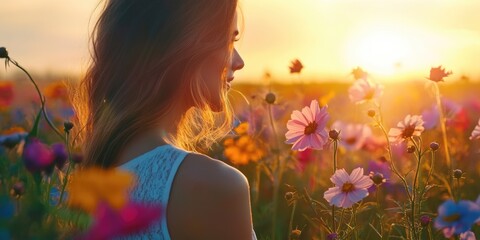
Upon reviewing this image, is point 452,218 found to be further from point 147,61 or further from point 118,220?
point 118,220

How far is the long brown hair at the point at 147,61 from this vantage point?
6.46 feet

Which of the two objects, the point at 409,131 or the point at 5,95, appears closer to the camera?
the point at 409,131

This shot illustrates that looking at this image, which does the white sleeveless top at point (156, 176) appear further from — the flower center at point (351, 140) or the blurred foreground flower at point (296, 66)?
the flower center at point (351, 140)

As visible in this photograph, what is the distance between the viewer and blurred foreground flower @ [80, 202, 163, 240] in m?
0.58

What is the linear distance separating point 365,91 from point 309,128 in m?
0.55

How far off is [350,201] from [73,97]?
3.14 feet

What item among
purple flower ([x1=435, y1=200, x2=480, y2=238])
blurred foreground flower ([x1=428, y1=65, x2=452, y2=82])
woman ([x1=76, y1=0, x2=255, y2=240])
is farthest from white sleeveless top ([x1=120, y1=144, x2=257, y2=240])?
blurred foreground flower ([x1=428, y1=65, x2=452, y2=82])

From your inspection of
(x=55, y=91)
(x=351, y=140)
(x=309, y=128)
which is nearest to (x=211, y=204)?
(x=309, y=128)

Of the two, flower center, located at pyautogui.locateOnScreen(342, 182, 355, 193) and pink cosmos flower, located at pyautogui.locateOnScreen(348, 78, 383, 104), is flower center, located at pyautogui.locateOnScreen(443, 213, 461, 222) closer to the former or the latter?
flower center, located at pyautogui.locateOnScreen(342, 182, 355, 193)

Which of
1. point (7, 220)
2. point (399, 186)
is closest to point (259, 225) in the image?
point (399, 186)

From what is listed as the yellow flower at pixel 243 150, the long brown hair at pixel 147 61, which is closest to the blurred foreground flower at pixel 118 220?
the long brown hair at pixel 147 61

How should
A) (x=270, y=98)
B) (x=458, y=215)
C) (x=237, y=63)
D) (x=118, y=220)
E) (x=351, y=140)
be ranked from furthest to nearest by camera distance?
1. (x=351, y=140)
2. (x=270, y=98)
3. (x=237, y=63)
4. (x=458, y=215)
5. (x=118, y=220)

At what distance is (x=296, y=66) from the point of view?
3.44m

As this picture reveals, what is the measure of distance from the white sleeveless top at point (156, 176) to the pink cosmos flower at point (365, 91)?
98 centimetres
